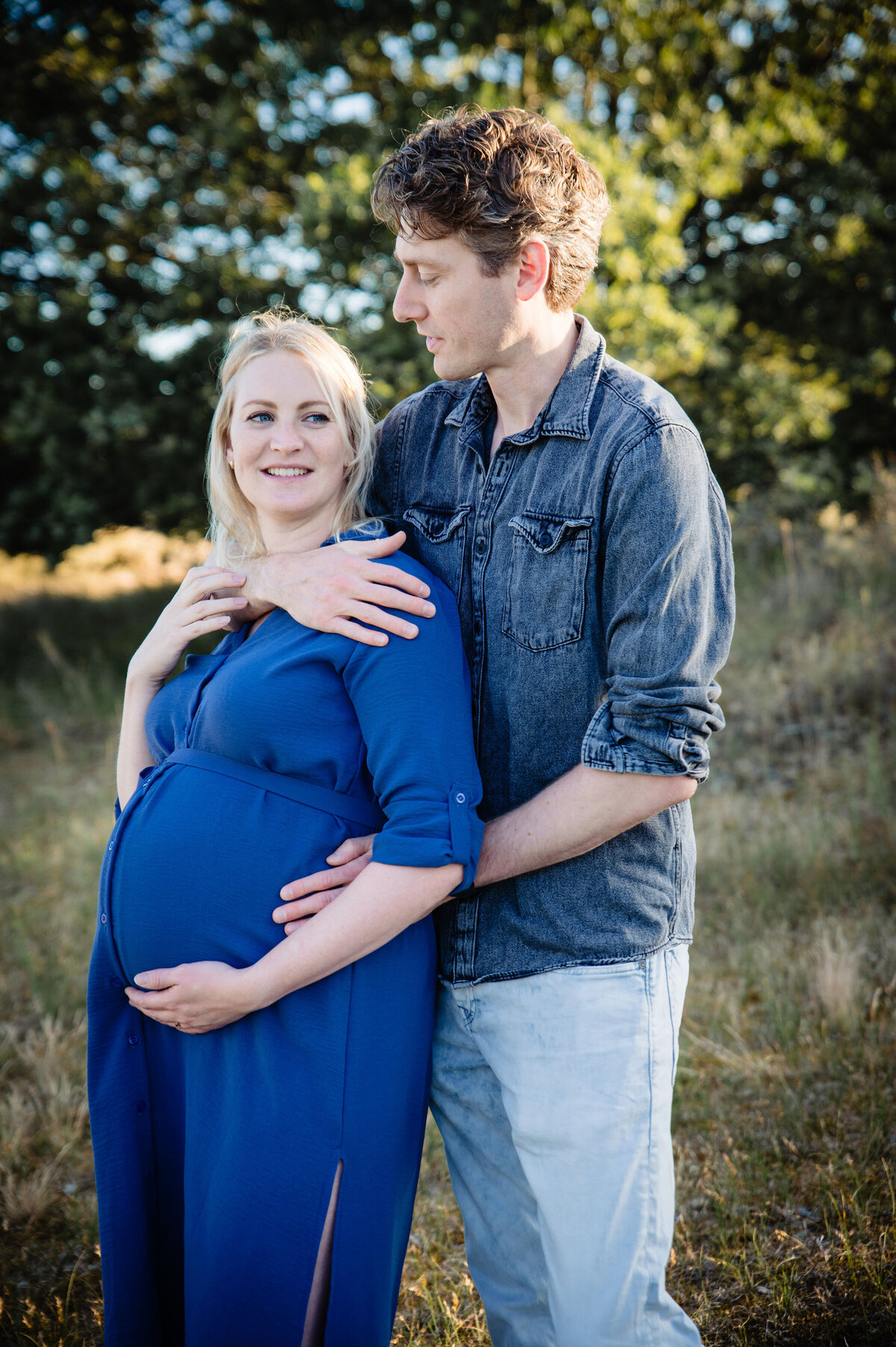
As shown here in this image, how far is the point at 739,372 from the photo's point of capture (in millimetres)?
8156

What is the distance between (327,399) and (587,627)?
775 mm

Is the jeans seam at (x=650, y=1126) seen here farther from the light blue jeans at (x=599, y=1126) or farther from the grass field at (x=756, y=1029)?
the grass field at (x=756, y=1029)

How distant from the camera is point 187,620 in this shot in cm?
189

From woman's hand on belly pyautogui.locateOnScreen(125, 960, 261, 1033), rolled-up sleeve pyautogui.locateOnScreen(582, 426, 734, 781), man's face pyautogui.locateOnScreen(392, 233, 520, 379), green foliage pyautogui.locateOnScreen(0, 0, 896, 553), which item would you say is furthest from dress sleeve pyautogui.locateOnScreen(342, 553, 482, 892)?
green foliage pyautogui.locateOnScreen(0, 0, 896, 553)

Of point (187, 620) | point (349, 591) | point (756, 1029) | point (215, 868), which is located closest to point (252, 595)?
point (187, 620)

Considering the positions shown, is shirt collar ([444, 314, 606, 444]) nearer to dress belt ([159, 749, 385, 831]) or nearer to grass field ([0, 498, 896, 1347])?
dress belt ([159, 749, 385, 831])

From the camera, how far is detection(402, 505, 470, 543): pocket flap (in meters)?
1.79

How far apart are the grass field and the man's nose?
234 cm

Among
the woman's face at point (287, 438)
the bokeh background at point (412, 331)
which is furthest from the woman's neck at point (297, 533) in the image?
the bokeh background at point (412, 331)

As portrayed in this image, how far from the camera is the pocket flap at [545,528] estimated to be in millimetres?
1564

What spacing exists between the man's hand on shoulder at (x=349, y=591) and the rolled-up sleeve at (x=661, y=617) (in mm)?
355

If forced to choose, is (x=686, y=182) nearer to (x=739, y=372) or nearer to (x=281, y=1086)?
(x=739, y=372)

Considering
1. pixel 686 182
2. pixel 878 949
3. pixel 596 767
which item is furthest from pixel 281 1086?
pixel 686 182

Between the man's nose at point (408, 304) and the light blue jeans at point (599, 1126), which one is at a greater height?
the man's nose at point (408, 304)
